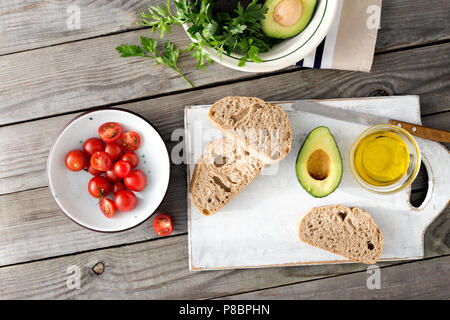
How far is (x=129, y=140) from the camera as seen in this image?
39.9 inches

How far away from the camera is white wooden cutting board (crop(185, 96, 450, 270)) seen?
1.05 meters

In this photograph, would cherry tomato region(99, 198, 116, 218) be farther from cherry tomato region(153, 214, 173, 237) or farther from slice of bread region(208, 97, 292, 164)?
slice of bread region(208, 97, 292, 164)

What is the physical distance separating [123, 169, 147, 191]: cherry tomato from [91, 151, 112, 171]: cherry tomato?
0.06 m

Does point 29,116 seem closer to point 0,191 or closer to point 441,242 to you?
point 0,191

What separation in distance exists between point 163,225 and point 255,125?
0.39 m

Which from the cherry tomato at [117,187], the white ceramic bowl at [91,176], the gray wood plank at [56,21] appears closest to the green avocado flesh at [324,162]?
the white ceramic bowl at [91,176]

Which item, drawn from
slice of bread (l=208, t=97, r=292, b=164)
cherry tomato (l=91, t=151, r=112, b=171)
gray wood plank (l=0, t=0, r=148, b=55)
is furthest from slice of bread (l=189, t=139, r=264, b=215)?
gray wood plank (l=0, t=0, r=148, b=55)

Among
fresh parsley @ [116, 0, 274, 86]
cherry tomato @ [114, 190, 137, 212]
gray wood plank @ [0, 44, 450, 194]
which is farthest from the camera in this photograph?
gray wood plank @ [0, 44, 450, 194]

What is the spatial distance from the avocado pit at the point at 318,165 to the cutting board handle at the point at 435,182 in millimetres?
292

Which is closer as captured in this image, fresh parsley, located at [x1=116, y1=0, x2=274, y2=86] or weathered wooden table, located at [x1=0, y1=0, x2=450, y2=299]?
fresh parsley, located at [x1=116, y1=0, x2=274, y2=86]

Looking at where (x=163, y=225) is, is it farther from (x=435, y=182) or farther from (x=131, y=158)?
(x=435, y=182)

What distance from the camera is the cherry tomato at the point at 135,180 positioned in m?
0.99

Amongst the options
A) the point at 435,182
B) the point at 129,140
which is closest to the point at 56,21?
the point at 129,140

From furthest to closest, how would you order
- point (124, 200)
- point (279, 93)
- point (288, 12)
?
point (279, 93)
point (124, 200)
point (288, 12)
